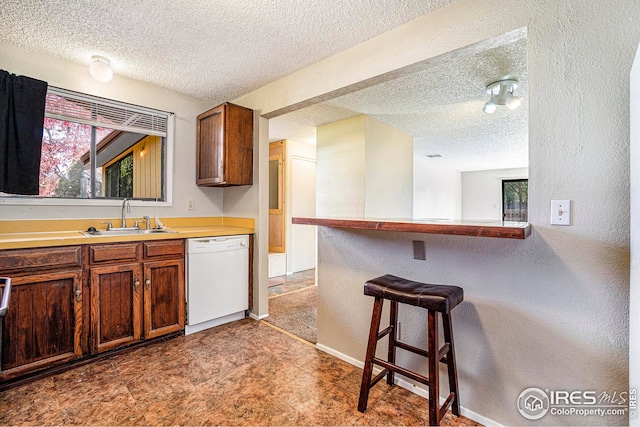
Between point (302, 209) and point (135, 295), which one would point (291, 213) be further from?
point (135, 295)

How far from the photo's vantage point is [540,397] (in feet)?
4.52

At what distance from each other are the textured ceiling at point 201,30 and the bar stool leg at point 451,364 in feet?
5.72

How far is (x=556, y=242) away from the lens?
1327mm

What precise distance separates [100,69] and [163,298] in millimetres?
1833

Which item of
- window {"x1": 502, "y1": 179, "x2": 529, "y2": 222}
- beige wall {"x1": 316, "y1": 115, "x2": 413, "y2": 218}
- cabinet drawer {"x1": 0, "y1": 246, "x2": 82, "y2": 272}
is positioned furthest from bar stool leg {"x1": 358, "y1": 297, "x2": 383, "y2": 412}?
window {"x1": 502, "y1": 179, "x2": 529, "y2": 222}

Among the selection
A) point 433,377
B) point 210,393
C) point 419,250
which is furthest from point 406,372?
point 210,393

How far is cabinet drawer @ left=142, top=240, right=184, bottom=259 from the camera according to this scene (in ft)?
7.68

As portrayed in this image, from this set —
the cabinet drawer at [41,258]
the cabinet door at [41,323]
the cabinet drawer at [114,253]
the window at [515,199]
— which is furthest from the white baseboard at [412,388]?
the window at [515,199]

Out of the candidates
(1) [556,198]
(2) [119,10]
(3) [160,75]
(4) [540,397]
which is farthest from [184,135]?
(4) [540,397]

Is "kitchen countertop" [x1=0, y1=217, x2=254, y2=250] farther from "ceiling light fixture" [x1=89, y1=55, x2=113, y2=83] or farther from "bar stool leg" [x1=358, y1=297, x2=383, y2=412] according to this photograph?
"bar stool leg" [x1=358, y1=297, x2=383, y2=412]

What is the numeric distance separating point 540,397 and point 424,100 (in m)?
2.66

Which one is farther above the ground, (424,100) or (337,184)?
(424,100)

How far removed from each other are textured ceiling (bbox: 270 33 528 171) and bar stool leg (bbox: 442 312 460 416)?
1.48 meters

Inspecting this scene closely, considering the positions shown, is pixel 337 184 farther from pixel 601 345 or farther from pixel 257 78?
pixel 601 345
